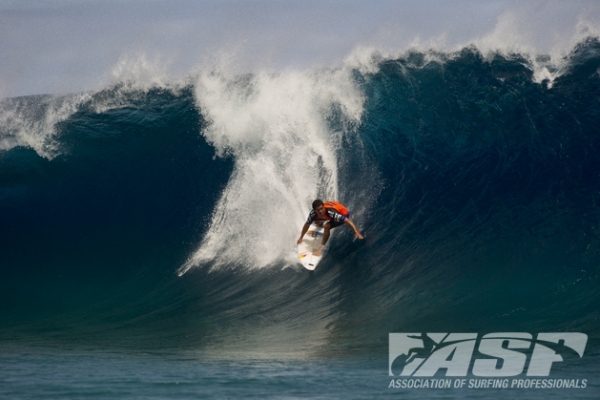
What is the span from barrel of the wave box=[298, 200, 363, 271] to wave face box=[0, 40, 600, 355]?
18 cm

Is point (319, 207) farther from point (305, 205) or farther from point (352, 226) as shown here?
point (305, 205)

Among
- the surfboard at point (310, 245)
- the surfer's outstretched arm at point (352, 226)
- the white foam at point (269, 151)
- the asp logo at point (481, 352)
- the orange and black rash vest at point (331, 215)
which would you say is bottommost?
the asp logo at point (481, 352)

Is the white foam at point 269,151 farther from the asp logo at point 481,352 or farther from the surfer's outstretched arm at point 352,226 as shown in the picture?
the asp logo at point 481,352

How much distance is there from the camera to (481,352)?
24.1 ft

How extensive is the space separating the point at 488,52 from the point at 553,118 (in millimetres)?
2545

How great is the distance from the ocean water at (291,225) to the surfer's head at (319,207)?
815 mm

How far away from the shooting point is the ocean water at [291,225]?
7.68 m

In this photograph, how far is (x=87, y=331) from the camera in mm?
9508

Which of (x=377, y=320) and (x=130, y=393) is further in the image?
(x=377, y=320)

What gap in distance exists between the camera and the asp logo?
6.70 m

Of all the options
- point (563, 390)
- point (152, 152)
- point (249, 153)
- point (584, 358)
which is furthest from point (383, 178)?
point (563, 390)

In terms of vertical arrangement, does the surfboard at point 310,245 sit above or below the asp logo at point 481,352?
above

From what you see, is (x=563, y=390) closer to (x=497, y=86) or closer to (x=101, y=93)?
(x=497, y=86)

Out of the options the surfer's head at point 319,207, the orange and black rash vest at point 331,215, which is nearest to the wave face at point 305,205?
the orange and black rash vest at point 331,215
